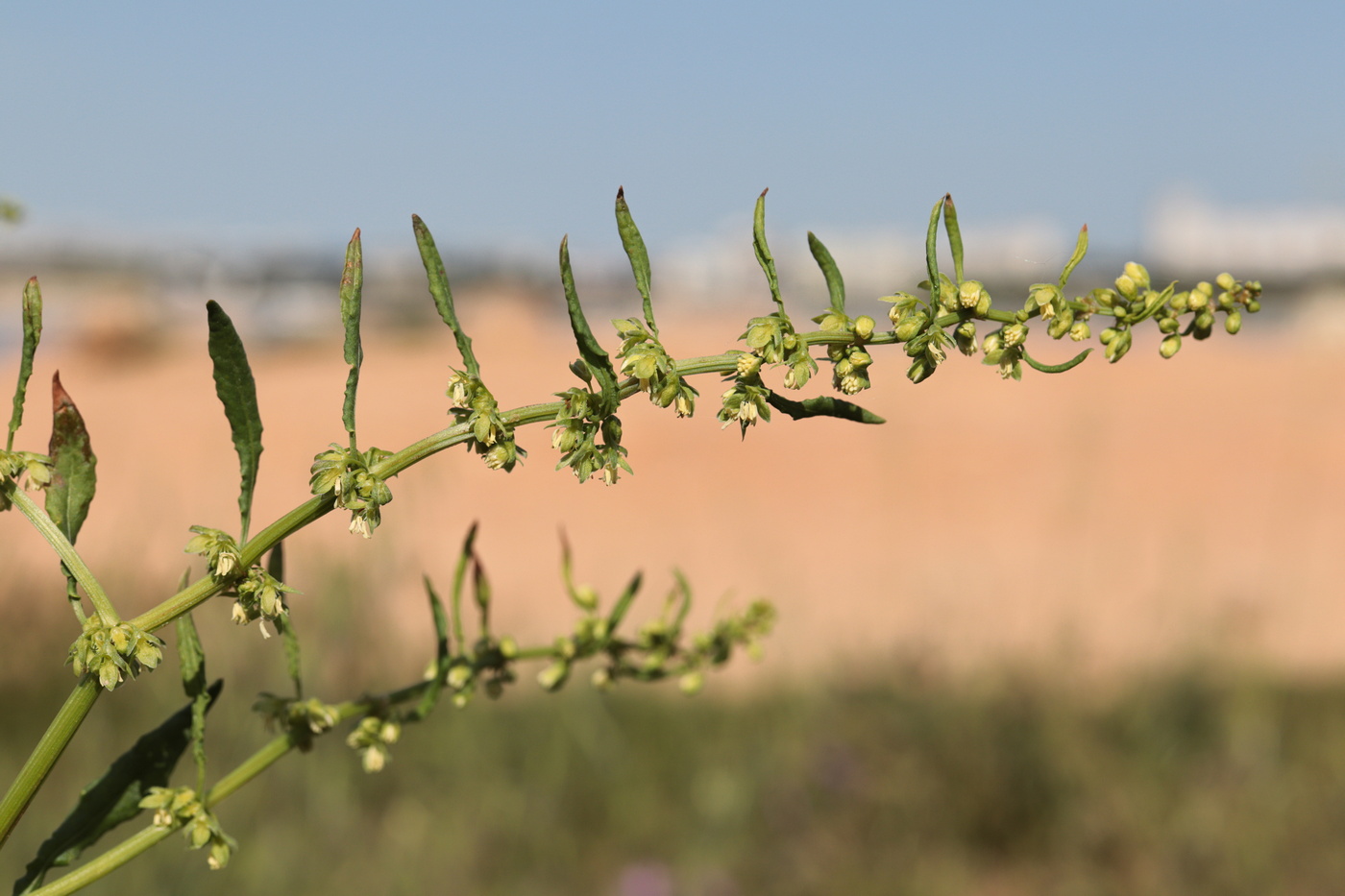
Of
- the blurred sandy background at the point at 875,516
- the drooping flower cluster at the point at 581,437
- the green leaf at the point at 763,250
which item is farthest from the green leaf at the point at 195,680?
the blurred sandy background at the point at 875,516

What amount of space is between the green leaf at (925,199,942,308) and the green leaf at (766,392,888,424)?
0.21ft

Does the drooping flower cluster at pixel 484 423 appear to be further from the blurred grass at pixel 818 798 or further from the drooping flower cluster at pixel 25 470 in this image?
the blurred grass at pixel 818 798

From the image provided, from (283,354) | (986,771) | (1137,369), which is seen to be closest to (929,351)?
(986,771)

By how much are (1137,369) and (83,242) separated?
22.0 m

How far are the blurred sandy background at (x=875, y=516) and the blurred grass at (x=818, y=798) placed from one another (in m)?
0.47

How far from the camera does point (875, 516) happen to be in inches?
347

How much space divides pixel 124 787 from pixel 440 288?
334mm

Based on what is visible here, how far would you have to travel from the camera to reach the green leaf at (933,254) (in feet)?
1.89

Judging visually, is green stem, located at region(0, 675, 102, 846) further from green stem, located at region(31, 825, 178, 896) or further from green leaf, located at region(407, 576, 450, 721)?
green leaf, located at region(407, 576, 450, 721)

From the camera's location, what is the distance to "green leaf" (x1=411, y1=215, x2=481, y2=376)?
560 millimetres

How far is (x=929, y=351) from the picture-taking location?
22.1 inches

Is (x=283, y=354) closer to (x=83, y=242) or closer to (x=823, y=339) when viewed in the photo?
(x=83, y=242)

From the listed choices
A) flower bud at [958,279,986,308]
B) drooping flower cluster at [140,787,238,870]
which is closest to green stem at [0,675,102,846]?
drooping flower cluster at [140,787,238,870]

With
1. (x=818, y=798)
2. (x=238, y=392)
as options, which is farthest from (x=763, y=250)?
(x=818, y=798)
